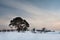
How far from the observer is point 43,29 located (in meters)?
29.1

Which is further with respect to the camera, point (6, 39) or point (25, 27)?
point (25, 27)

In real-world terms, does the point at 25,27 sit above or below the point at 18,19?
below

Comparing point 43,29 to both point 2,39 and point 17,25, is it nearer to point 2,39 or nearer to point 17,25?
point 17,25

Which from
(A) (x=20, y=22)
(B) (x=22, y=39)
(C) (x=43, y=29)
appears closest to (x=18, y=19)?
(A) (x=20, y=22)

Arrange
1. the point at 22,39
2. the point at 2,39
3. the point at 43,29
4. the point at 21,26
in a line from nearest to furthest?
1. the point at 2,39
2. the point at 22,39
3. the point at 43,29
4. the point at 21,26

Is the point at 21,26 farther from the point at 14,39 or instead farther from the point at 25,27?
the point at 14,39

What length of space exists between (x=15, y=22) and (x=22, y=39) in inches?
752

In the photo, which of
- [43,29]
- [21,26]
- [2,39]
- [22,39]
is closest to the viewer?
[2,39]

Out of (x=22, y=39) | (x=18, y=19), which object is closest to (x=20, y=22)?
(x=18, y=19)

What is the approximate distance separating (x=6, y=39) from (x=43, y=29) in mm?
16369

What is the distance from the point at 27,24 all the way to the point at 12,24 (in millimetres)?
3988

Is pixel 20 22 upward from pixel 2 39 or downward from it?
upward

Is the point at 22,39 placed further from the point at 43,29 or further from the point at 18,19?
the point at 18,19

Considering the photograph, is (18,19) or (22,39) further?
(18,19)
